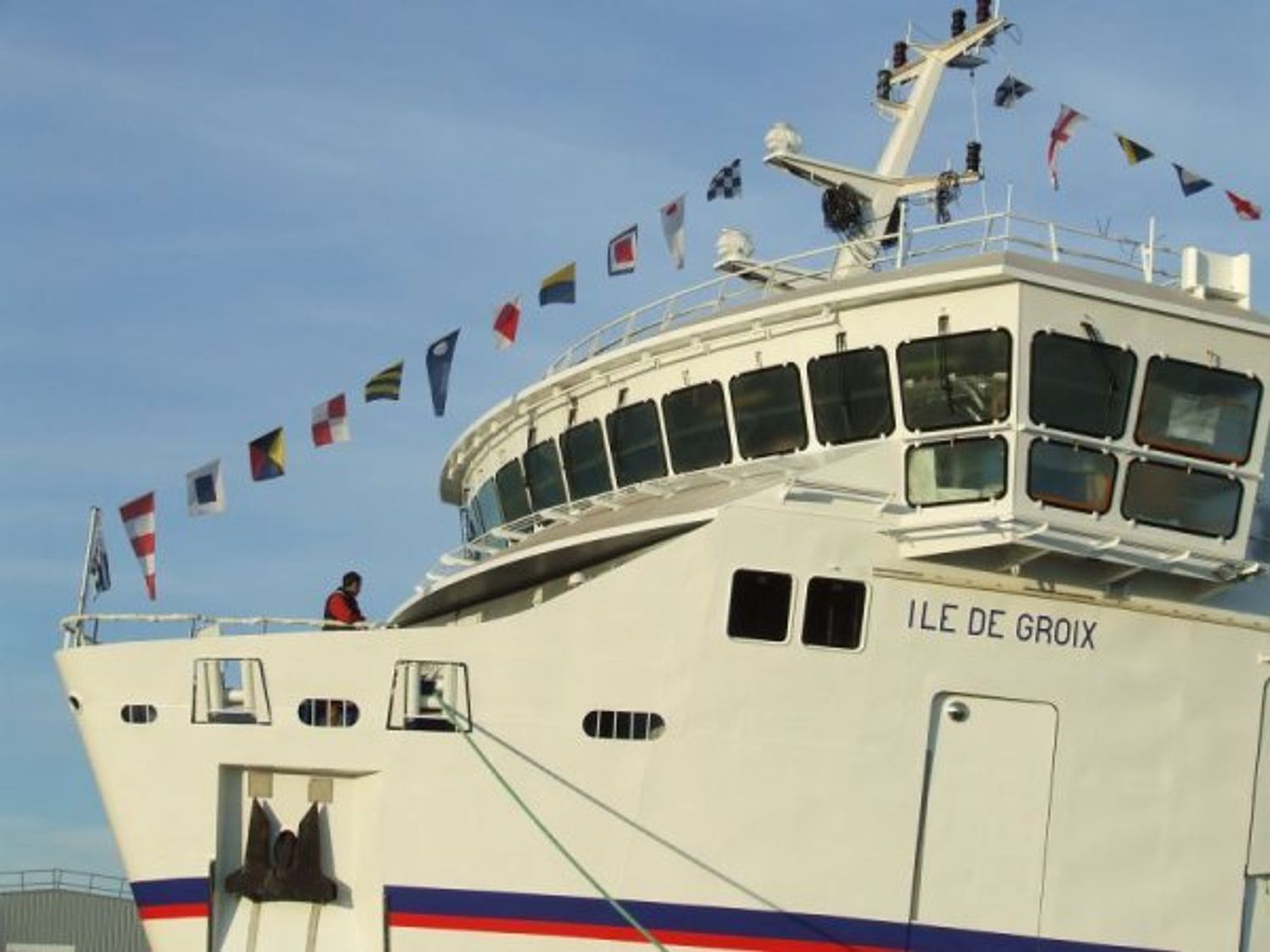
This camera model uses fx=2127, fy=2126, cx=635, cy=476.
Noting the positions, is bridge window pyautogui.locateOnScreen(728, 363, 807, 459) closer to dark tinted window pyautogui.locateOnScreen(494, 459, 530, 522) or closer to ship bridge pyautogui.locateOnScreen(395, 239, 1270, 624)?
ship bridge pyautogui.locateOnScreen(395, 239, 1270, 624)

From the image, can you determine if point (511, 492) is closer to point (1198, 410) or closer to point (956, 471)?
point (956, 471)

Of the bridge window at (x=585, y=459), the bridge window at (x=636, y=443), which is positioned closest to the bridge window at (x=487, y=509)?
the bridge window at (x=585, y=459)

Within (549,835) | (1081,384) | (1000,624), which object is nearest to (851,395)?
(1081,384)

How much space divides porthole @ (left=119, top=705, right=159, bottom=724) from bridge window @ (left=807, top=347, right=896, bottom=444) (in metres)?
6.38

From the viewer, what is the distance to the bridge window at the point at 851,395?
1895 centimetres

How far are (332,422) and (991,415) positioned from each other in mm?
8026

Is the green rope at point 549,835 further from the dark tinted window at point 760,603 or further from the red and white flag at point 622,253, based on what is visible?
the red and white flag at point 622,253

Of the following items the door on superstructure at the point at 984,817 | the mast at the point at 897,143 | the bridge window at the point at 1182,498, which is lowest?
the door on superstructure at the point at 984,817

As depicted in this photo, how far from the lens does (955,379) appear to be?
1859 cm

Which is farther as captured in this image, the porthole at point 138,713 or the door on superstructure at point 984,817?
the door on superstructure at point 984,817

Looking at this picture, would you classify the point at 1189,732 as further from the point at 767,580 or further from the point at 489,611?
the point at 489,611

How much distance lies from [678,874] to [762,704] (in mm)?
1574

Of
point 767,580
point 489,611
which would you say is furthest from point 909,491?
point 489,611

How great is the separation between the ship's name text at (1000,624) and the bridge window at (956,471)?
36.7 inches
